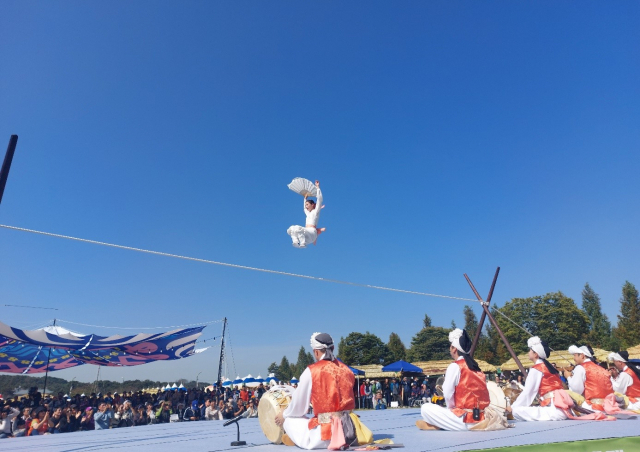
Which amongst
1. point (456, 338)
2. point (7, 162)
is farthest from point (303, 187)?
point (7, 162)

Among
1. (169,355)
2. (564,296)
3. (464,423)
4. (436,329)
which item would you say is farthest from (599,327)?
(464,423)

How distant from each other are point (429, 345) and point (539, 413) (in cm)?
5231

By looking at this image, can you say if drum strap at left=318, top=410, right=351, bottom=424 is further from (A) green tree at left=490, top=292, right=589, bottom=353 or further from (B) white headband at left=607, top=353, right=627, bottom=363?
(A) green tree at left=490, top=292, right=589, bottom=353

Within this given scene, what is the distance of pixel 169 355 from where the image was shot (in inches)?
624

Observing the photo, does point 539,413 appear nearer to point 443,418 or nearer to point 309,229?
point 443,418

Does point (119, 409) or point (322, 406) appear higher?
point (322, 406)

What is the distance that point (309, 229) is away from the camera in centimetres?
787

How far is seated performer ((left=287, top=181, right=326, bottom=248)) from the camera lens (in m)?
7.74

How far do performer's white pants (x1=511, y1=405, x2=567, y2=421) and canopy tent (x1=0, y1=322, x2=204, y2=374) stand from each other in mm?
11068

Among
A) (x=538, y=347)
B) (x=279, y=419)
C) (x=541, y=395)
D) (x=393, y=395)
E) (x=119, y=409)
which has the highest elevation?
(x=538, y=347)

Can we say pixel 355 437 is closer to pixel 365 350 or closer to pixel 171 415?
pixel 171 415

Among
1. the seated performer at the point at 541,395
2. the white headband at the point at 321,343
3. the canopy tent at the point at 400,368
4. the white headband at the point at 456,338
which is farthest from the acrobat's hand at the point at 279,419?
the canopy tent at the point at 400,368

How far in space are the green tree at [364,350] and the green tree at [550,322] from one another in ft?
50.0

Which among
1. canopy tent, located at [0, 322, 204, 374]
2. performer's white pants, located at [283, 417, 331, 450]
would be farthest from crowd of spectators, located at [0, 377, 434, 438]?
performer's white pants, located at [283, 417, 331, 450]
